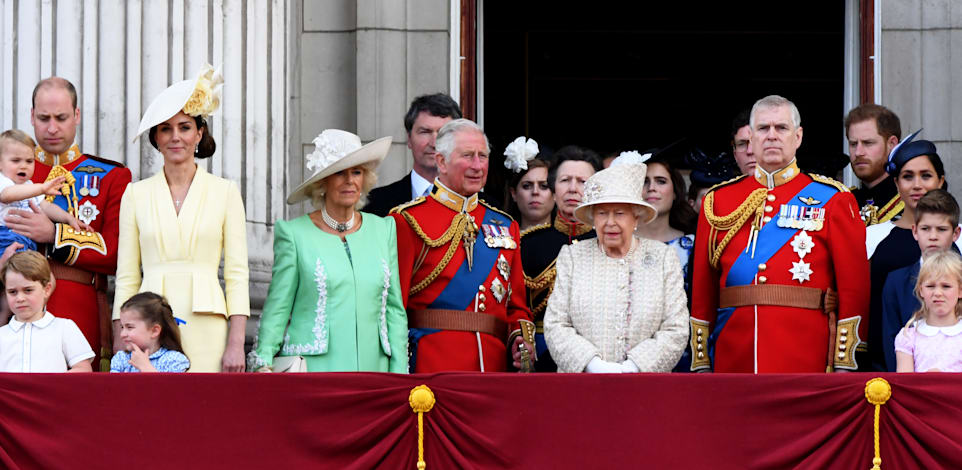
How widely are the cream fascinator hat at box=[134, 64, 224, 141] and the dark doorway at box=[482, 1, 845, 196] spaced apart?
246 inches

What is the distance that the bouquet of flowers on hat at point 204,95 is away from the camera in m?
6.86

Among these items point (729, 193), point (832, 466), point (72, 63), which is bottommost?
point (832, 466)

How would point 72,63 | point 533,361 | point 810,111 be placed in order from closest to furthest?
point 533,361
point 72,63
point 810,111

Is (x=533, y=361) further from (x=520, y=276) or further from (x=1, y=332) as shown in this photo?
(x=1, y=332)

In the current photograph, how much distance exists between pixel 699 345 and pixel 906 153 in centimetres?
121

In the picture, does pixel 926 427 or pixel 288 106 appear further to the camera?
pixel 288 106

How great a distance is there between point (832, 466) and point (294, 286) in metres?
2.14

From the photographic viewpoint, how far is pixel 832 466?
595 cm

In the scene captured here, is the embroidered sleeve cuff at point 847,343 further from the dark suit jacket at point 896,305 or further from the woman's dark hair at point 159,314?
the woman's dark hair at point 159,314

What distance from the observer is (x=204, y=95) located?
6.89 m

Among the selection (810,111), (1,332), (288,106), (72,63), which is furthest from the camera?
(810,111)

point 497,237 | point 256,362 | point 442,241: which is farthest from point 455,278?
point 256,362

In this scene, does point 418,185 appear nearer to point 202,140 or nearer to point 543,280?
point 543,280

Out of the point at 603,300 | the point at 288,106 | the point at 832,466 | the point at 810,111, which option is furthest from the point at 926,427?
the point at 810,111
